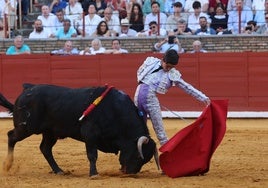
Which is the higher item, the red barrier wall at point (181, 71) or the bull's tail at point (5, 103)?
the bull's tail at point (5, 103)

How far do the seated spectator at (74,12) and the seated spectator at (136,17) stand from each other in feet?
3.38

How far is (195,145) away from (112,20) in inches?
324

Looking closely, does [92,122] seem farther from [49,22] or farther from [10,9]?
[10,9]

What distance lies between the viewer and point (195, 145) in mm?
8930

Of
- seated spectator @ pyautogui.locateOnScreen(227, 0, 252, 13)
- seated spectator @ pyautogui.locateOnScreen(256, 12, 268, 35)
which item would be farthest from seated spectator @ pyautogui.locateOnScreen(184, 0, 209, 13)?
seated spectator @ pyautogui.locateOnScreen(256, 12, 268, 35)

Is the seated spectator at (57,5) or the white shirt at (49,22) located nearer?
the white shirt at (49,22)

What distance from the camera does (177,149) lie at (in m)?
8.89

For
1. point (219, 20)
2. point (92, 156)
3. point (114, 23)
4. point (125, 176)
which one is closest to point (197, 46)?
point (219, 20)

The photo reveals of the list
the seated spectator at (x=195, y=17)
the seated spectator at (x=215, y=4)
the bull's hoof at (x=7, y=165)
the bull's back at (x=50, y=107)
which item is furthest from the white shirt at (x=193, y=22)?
the bull's hoof at (x=7, y=165)

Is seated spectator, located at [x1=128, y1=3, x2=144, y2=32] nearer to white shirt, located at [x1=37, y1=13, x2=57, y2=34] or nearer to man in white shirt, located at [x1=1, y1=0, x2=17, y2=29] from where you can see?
white shirt, located at [x1=37, y1=13, x2=57, y2=34]

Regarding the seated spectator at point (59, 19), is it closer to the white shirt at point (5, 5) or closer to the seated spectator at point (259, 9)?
the white shirt at point (5, 5)

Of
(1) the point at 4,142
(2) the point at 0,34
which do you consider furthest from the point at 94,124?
(2) the point at 0,34

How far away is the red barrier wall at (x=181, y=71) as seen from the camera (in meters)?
15.8

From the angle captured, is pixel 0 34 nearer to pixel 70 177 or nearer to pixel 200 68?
pixel 200 68
